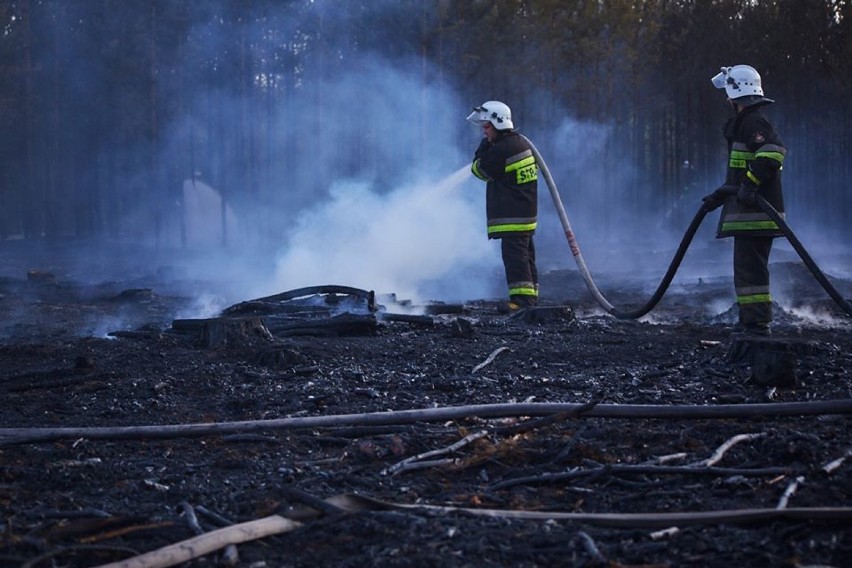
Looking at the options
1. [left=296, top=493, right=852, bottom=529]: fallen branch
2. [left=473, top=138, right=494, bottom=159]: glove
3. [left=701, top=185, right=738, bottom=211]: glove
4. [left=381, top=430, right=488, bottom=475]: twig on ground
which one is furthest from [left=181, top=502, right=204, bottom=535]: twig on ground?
[left=473, top=138, right=494, bottom=159]: glove

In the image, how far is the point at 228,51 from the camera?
20406mm

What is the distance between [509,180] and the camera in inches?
393

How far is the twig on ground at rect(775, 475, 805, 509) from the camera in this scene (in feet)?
10.4

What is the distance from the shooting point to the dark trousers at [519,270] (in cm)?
985

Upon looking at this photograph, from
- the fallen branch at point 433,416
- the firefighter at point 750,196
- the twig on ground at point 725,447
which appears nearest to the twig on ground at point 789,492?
the twig on ground at point 725,447

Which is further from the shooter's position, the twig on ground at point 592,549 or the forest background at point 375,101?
the forest background at point 375,101

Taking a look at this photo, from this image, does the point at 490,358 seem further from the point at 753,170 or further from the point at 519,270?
the point at 519,270

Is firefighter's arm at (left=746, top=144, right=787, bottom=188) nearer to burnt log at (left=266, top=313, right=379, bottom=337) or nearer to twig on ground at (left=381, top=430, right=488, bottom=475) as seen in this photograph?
burnt log at (left=266, top=313, right=379, bottom=337)

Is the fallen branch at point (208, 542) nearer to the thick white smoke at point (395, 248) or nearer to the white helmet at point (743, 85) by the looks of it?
the white helmet at point (743, 85)

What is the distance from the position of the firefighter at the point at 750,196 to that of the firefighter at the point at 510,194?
2.65 meters

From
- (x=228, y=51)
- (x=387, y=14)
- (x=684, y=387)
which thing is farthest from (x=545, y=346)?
(x=228, y=51)

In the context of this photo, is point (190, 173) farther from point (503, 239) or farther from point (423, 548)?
point (423, 548)

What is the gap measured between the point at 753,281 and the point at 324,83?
46.2ft

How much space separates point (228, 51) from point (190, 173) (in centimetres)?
345
